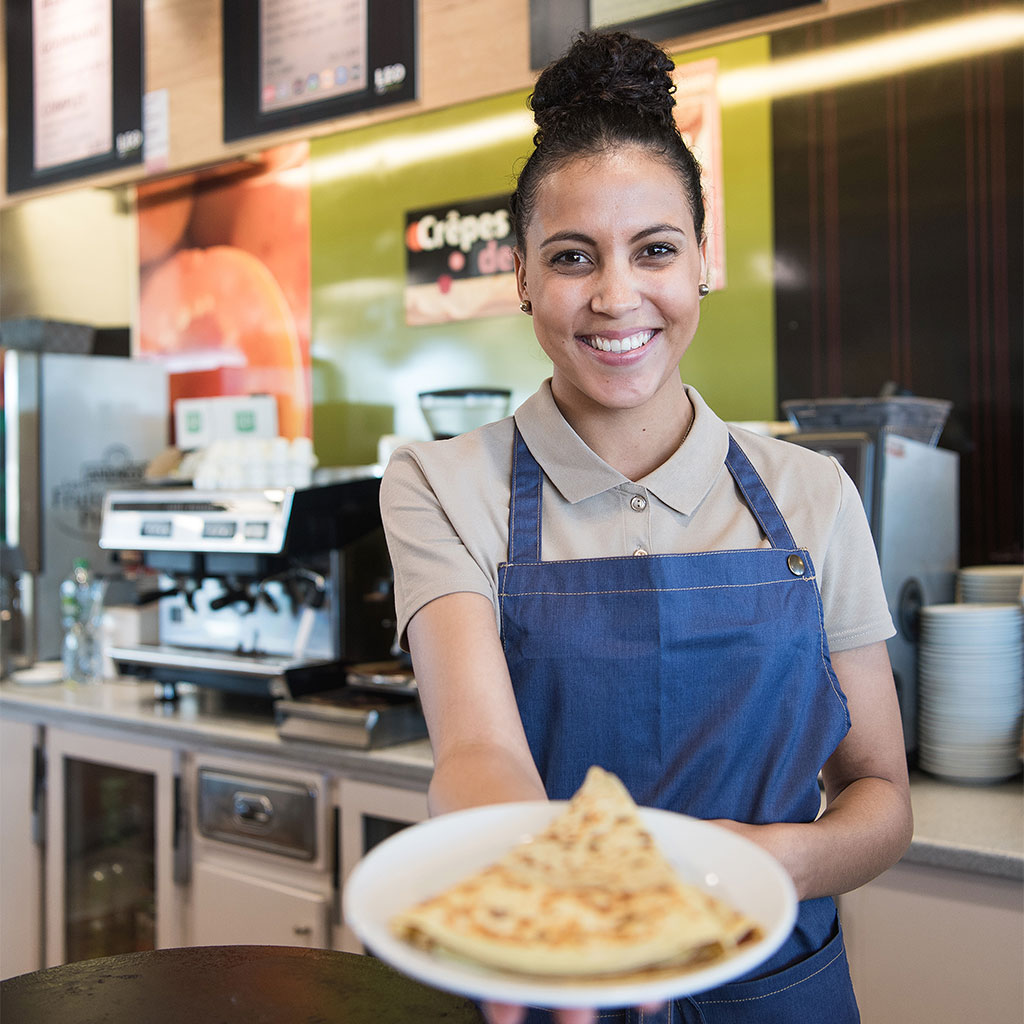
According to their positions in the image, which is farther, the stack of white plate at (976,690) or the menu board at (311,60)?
the menu board at (311,60)

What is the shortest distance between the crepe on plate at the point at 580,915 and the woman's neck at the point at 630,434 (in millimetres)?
581

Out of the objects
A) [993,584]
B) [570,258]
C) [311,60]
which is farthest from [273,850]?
[311,60]

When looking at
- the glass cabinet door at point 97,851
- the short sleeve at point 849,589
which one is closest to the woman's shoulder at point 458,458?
the short sleeve at point 849,589

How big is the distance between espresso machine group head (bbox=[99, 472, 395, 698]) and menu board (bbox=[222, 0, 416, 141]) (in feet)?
3.39

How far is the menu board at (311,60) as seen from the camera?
2783mm

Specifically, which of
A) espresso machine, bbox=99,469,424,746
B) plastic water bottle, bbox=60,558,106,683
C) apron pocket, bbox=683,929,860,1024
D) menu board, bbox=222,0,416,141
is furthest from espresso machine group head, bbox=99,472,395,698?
apron pocket, bbox=683,929,860,1024

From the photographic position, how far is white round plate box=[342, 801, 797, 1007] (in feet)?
1.85

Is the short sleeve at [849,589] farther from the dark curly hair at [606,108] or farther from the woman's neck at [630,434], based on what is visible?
the dark curly hair at [606,108]

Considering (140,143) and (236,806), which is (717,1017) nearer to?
(236,806)

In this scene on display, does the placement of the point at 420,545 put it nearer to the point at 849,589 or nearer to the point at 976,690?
the point at 849,589

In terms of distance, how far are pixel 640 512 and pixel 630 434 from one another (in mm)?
101

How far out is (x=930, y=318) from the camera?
2301mm

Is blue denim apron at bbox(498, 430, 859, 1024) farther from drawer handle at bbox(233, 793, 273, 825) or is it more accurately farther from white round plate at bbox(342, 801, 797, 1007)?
drawer handle at bbox(233, 793, 273, 825)

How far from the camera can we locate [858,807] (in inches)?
43.2
